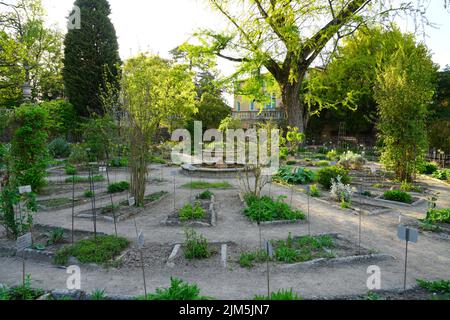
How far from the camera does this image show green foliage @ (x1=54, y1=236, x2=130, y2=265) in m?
4.98

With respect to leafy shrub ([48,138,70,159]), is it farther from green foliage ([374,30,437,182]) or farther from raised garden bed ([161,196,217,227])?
green foliage ([374,30,437,182])

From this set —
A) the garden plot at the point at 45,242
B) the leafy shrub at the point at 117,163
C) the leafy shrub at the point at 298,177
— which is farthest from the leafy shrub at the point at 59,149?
the leafy shrub at the point at 298,177

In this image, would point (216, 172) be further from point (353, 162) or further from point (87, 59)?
point (87, 59)

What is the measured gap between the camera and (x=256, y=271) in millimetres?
4648

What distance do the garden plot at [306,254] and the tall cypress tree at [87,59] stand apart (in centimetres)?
2463

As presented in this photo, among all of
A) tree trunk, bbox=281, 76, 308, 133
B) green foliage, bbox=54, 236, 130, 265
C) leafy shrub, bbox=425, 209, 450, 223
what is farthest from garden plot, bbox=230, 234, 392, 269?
tree trunk, bbox=281, 76, 308, 133

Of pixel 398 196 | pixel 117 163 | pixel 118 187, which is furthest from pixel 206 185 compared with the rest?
pixel 117 163

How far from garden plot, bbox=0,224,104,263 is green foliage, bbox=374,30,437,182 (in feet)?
36.7

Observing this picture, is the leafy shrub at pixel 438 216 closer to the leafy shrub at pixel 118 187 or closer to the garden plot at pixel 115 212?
the garden plot at pixel 115 212

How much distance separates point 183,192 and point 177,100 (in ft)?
40.8

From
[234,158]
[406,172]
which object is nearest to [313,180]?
[406,172]

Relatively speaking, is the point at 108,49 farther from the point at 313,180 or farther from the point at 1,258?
the point at 1,258

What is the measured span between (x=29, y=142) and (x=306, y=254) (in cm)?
847

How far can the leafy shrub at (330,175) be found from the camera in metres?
10.9
